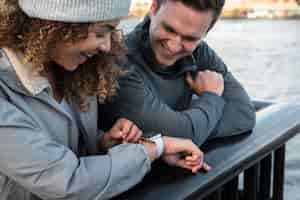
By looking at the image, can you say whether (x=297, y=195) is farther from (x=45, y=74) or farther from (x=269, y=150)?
(x=45, y=74)

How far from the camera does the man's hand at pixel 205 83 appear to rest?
193cm

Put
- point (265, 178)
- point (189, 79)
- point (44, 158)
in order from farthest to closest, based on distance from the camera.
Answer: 1. point (265, 178)
2. point (189, 79)
3. point (44, 158)

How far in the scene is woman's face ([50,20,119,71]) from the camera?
4.45 ft

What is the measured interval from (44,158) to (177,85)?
71cm

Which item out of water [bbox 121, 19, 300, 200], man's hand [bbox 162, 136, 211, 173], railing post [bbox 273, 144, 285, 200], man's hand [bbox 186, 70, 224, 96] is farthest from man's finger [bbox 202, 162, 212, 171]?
water [bbox 121, 19, 300, 200]

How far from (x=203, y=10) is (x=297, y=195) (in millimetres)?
1796

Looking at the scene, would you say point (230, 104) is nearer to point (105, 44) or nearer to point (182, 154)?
point (182, 154)

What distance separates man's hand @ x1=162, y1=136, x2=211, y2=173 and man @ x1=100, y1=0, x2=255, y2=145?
166 mm

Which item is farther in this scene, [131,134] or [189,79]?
[189,79]

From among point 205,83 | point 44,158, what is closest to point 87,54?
point 44,158

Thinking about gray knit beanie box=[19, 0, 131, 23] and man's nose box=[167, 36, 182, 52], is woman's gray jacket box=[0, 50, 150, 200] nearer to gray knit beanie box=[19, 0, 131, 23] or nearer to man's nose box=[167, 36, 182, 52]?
gray knit beanie box=[19, 0, 131, 23]

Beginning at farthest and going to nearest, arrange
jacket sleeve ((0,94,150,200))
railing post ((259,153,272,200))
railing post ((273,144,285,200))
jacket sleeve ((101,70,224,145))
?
railing post ((273,144,285,200))
railing post ((259,153,272,200))
jacket sleeve ((101,70,224,145))
jacket sleeve ((0,94,150,200))

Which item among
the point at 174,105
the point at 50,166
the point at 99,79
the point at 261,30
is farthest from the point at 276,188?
the point at 261,30

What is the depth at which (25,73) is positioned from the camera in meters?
1.35
